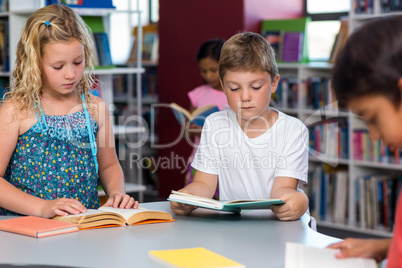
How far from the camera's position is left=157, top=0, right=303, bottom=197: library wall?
4.48m

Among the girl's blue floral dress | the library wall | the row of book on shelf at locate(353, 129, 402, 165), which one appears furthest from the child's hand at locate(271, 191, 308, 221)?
the library wall

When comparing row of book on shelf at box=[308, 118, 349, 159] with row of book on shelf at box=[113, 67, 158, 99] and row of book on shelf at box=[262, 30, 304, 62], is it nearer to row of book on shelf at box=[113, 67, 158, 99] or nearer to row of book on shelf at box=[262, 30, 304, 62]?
row of book on shelf at box=[262, 30, 304, 62]

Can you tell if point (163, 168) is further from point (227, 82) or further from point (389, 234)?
point (227, 82)

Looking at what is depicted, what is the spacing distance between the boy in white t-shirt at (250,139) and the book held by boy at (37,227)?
1.40 ft

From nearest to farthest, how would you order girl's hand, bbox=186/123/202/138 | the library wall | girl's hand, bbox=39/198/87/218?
1. girl's hand, bbox=39/198/87/218
2. girl's hand, bbox=186/123/202/138
3. the library wall

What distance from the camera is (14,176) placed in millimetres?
1955

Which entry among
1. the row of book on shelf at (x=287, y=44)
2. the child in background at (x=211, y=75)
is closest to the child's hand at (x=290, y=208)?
the child in background at (x=211, y=75)

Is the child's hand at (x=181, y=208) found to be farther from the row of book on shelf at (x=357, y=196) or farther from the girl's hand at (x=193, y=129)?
the row of book on shelf at (x=357, y=196)

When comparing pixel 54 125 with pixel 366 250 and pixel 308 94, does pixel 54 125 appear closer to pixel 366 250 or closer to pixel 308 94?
pixel 366 250

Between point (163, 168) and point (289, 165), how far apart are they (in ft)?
11.6

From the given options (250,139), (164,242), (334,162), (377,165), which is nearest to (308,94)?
(334,162)

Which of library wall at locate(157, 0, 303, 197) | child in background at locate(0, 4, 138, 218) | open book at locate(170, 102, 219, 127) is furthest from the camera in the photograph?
library wall at locate(157, 0, 303, 197)

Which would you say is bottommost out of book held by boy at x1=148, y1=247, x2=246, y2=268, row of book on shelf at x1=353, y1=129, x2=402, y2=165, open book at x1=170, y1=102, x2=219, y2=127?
row of book on shelf at x1=353, y1=129, x2=402, y2=165

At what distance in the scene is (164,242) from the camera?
4.79 ft
